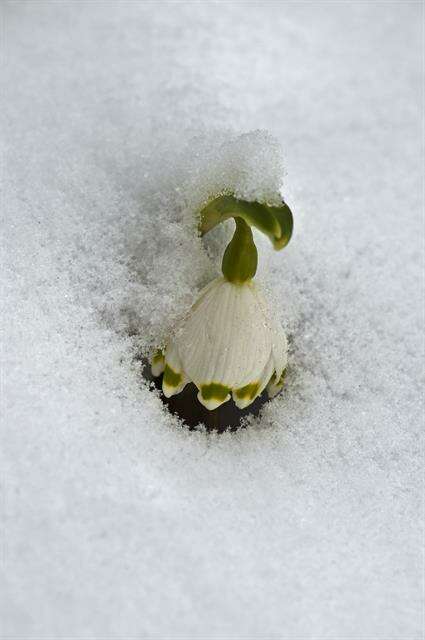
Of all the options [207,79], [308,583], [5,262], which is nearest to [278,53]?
[207,79]

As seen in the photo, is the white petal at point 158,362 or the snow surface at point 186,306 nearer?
the snow surface at point 186,306

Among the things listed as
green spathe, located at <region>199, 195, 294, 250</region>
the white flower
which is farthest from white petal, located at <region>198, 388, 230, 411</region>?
green spathe, located at <region>199, 195, 294, 250</region>

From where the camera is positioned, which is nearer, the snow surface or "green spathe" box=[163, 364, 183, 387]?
the snow surface

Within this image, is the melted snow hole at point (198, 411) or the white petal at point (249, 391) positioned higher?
the white petal at point (249, 391)

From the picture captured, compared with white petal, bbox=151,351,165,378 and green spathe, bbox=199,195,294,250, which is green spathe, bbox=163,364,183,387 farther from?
green spathe, bbox=199,195,294,250

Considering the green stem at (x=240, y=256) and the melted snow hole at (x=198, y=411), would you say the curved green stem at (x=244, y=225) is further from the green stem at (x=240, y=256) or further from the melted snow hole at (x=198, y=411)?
the melted snow hole at (x=198, y=411)

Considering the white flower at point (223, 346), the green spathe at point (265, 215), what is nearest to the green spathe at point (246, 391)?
the white flower at point (223, 346)

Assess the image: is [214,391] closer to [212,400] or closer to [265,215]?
[212,400]

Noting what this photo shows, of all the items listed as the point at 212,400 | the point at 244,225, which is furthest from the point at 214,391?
the point at 244,225
